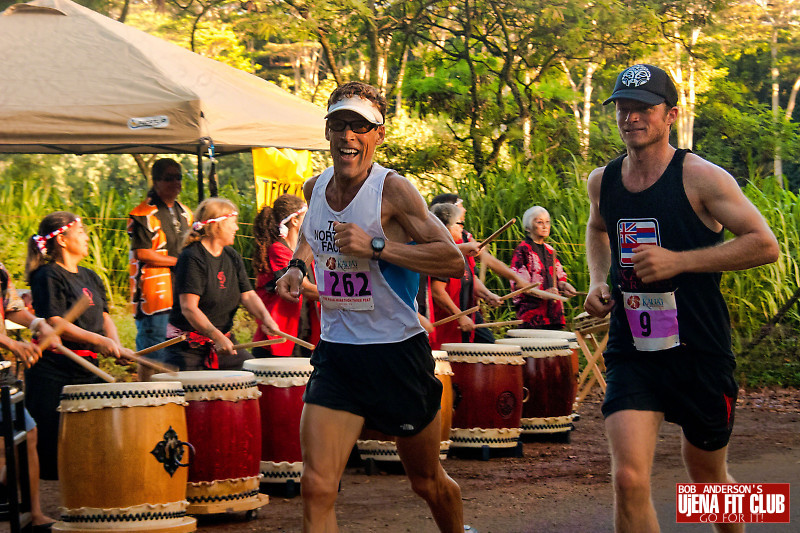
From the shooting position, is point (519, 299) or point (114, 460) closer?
point (114, 460)

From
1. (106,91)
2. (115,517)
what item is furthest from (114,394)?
(106,91)

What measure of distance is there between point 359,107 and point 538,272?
6076 mm

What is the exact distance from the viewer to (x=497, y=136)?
17281 mm

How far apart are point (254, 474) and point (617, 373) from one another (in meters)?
3.01

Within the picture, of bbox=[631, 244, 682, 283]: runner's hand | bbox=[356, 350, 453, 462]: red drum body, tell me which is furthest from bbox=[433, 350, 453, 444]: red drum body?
bbox=[631, 244, 682, 283]: runner's hand

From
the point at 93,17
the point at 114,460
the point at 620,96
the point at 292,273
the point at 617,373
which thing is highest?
the point at 93,17

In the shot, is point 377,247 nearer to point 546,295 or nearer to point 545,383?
point 545,383

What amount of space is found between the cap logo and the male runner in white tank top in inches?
39.4

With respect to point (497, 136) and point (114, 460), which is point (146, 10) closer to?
point (497, 136)

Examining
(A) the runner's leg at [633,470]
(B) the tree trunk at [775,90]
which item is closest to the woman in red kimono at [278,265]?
(A) the runner's leg at [633,470]

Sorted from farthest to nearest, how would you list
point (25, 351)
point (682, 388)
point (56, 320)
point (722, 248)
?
point (56, 320) → point (25, 351) → point (682, 388) → point (722, 248)

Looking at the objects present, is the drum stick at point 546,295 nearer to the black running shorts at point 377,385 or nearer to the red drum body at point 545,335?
the red drum body at point 545,335

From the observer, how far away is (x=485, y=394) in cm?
874

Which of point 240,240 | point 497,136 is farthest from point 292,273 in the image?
point 497,136
